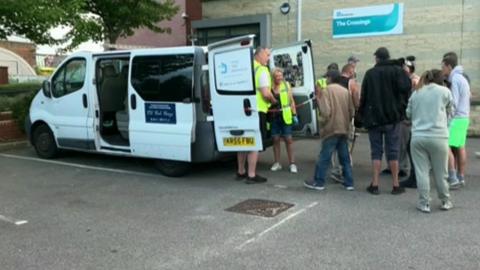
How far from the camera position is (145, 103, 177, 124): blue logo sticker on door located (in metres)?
7.72

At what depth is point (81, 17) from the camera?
13172 mm

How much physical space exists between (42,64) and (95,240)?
53715 millimetres

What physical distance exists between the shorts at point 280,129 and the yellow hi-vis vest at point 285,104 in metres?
0.16

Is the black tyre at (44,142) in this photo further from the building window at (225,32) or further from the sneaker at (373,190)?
the building window at (225,32)

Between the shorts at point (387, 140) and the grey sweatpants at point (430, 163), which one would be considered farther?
the shorts at point (387, 140)

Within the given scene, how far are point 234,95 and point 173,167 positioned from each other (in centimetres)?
168

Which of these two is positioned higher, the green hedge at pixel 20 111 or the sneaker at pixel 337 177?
the green hedge at pixel 20 111

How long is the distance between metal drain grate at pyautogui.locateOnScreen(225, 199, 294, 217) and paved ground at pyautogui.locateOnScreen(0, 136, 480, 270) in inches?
6.3

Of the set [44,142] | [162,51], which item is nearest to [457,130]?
[162,51]

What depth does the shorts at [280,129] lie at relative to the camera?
8039 mm

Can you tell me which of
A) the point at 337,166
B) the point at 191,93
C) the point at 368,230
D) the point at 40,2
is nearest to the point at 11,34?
the point at 40,2

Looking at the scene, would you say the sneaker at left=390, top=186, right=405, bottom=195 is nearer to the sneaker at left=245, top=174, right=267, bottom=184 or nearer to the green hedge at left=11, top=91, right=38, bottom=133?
the sneaker at left=245, top=174, right=267, bottom=184

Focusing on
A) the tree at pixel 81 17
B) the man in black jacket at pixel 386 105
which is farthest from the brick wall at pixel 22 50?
the man in black jacket at pixel 386 105

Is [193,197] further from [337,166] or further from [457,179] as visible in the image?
[457,179]
